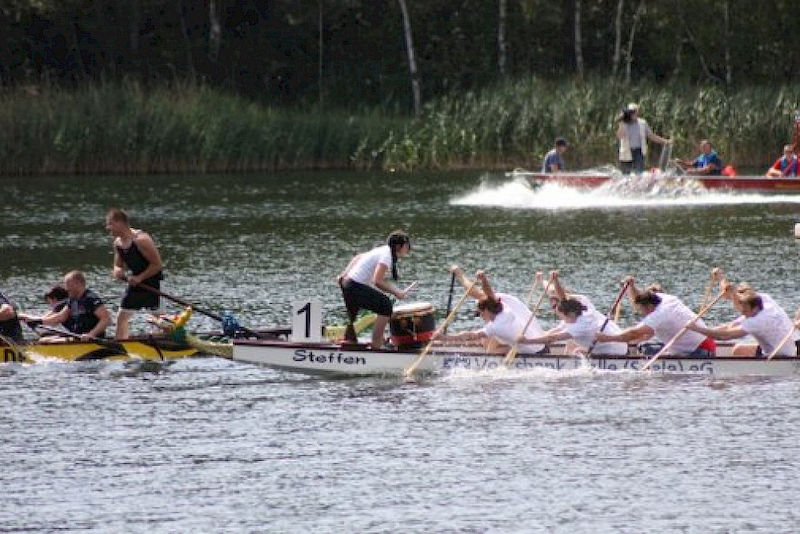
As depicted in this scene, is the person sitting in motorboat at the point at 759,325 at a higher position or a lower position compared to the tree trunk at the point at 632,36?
lower

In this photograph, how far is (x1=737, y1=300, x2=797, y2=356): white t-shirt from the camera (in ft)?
72.6

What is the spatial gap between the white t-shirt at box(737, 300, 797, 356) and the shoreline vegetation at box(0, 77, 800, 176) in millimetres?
30557

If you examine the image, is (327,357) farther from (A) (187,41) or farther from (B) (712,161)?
(A) (187,41)

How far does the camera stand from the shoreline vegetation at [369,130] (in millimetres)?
53219

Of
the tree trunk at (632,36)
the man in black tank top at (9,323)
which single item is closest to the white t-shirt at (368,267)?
the man in black tank top at (9,323)

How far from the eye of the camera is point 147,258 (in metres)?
23.9

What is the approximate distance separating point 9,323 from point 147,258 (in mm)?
1891

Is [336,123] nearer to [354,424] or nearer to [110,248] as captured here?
[110,248]

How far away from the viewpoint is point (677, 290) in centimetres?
3055

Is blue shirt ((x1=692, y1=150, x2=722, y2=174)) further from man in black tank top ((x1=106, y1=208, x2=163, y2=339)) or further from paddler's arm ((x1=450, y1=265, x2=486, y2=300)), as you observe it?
man in black tank top ((x1=106, y1=208, x2=163, y2=339))

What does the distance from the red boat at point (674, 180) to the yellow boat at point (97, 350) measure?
21399 mm

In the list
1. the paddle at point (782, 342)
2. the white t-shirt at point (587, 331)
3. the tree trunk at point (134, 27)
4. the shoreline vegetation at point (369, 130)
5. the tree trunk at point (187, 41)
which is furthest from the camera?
the tree trunk at point (187, 41)

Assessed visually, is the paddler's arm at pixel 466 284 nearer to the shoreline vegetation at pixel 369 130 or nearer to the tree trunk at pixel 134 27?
the shoreline vegetation at pixel 369 130

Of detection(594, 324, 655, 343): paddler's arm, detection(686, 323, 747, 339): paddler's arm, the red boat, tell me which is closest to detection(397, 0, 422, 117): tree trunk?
the red boat
